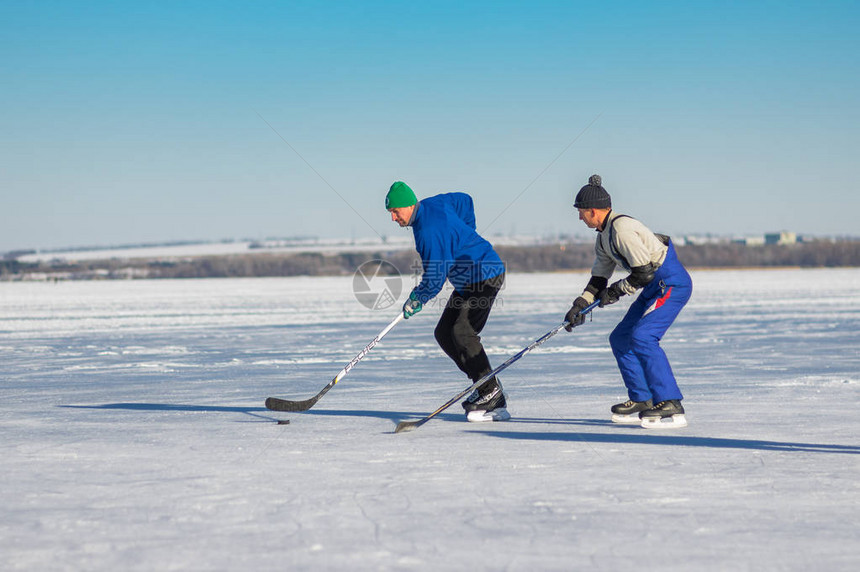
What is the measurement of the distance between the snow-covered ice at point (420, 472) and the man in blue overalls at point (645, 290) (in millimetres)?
186

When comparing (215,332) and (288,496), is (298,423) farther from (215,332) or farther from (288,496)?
(215,332)

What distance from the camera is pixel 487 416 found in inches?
181

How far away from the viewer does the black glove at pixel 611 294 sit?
4336mm

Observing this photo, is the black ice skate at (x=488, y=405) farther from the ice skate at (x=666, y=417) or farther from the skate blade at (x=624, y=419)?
the ice skate at (x=666, y=417)

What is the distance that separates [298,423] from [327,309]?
1260 centimetres

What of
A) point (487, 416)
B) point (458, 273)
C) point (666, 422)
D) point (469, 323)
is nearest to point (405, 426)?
point (487, 416)

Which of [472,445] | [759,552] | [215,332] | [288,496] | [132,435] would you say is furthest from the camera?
[215,332]

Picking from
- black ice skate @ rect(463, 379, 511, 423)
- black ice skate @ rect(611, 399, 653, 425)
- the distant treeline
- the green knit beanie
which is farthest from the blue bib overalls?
the distant treeline

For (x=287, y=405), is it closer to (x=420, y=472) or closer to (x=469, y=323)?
(x=469, y=323)

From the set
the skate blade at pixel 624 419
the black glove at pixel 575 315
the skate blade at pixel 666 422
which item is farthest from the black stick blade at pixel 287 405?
the skate blade at pixel 666 422

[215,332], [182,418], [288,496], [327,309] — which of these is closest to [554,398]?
[182,418]

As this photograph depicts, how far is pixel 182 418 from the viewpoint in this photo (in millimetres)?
4793

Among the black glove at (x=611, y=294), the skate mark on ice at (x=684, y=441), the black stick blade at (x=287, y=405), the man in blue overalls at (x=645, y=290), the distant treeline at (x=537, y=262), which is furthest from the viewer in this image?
the distant treeline at (x=537, y=262)

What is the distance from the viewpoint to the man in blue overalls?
4.21 meters
